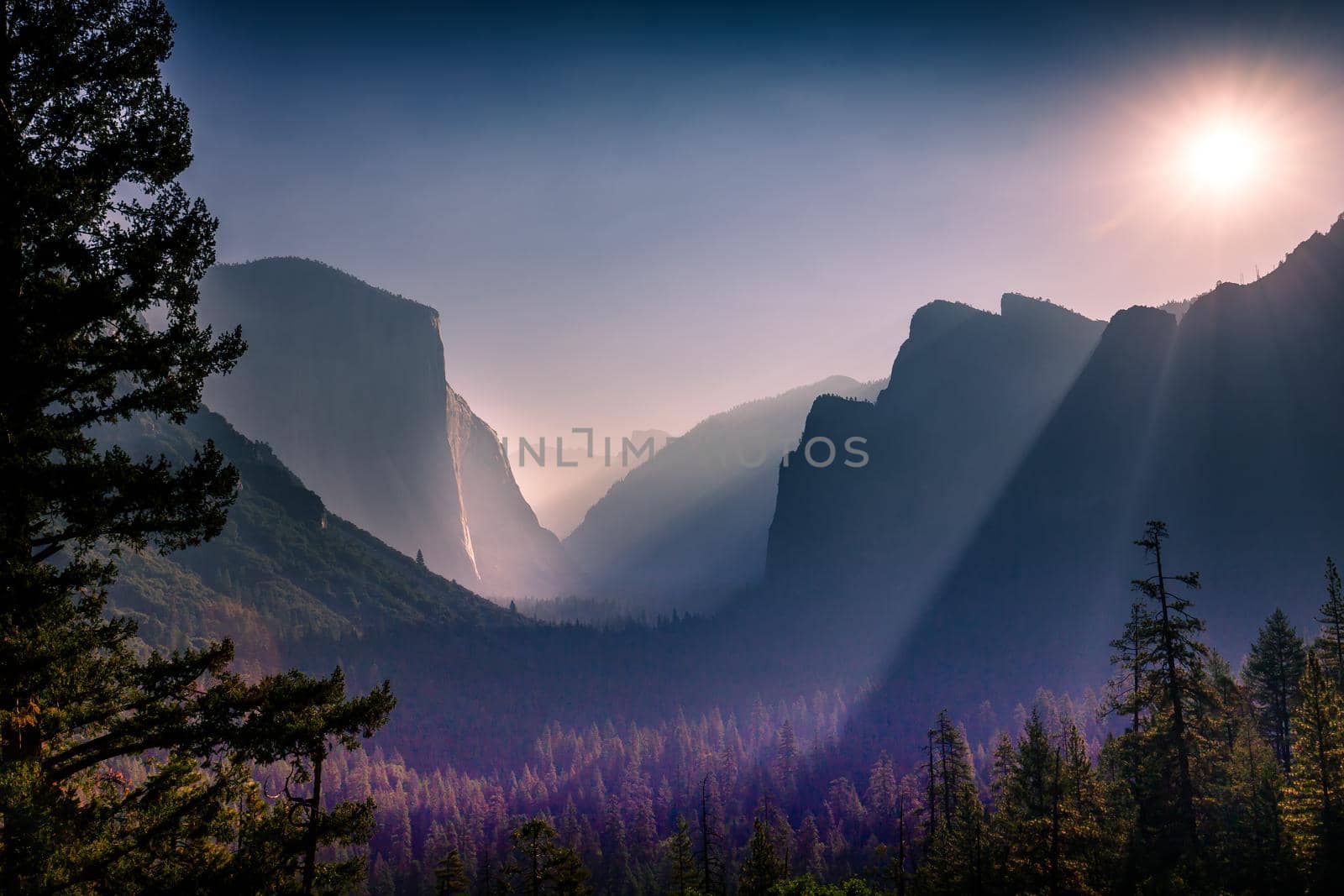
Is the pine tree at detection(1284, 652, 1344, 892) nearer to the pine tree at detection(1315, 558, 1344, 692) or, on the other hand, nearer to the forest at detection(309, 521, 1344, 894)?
the forest at detection(309, 521, 1344, 894)

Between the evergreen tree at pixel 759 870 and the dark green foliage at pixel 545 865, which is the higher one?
the dark green foliage at pixel 545 865

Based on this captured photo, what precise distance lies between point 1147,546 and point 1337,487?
19851cm

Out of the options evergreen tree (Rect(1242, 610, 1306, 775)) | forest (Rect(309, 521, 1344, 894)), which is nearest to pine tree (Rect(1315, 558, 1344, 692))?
forest (Rect(309, 521, 1344, 894))

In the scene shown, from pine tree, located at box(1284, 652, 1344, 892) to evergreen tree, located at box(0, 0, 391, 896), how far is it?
32.8 metres

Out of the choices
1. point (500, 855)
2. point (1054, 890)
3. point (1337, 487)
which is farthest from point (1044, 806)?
point (1337, 487)

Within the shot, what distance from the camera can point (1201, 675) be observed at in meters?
27.6

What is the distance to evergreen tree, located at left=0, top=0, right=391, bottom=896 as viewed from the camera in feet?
31.8

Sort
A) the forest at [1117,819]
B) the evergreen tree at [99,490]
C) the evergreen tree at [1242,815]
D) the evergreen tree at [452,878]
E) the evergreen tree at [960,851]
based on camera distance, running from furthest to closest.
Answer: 1. the evergreen tree at [452,878]
2. the evergreen tree at [960,851]
3. the evergreen tree at [1242,815]
4. the forest at [1117,819]
5. the evergreen tree at [99,490]

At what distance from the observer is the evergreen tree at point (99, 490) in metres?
9.70

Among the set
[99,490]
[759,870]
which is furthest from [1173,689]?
[99,490]

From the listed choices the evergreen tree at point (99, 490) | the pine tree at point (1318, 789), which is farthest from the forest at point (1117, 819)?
the evergreen tree at point (99, 490)

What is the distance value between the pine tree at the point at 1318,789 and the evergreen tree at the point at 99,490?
3276 centimetres

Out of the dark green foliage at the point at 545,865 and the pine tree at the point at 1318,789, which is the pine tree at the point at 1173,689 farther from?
the dark green foliage at the point at 545,865

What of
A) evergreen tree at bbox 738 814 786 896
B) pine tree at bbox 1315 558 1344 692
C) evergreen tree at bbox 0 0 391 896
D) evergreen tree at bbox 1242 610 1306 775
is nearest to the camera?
evergreen tree at bbox 0 0 391 896
